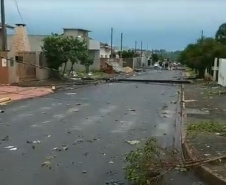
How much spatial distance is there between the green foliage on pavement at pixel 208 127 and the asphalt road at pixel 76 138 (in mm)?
544

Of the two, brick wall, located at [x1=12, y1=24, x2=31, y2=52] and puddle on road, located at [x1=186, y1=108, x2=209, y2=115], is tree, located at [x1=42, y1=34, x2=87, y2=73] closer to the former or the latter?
brick wall, located at [x1=12, y1=24, x2=31, y2=52]

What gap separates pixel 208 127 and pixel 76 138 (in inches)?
144

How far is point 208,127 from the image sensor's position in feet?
39.8

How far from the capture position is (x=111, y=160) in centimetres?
869

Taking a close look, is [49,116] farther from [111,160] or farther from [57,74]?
[57,74]

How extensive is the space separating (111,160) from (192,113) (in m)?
7.83

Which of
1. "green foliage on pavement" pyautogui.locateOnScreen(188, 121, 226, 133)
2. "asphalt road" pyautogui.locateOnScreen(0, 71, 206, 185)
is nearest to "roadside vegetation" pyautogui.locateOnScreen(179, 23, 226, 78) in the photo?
"asphalt road" pyautogui.locateOnScreen(0, 71, 206, 185)

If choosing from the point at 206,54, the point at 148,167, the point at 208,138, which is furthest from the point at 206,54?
the point at 148,167

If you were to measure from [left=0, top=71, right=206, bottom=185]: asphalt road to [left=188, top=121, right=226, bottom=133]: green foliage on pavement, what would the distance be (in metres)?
0.54

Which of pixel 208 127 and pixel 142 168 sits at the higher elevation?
pixel 142 168

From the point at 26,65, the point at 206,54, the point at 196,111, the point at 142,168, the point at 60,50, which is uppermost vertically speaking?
the point at 60,50

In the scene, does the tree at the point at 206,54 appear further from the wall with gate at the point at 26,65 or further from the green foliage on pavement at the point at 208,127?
the green foliage on pavement at the point at 208,127

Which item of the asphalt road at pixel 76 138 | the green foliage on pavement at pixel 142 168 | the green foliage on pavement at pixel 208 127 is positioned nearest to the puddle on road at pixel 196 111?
the asphalt road at pixel 76 138

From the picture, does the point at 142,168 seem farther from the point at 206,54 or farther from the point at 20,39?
the point at 206,54
